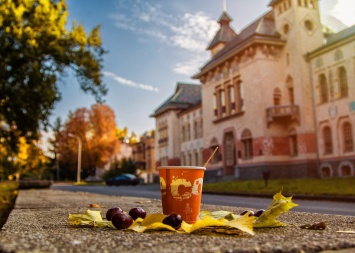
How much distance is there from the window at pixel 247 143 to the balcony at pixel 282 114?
2752 mm

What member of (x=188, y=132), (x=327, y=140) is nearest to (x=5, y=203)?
(x=327, y=140)

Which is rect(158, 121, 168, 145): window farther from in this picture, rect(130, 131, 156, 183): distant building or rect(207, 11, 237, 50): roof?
rect(130, 131, 156, 183): distant building

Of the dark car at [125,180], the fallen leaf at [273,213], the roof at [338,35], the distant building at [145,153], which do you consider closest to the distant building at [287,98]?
the roof at [338,35]

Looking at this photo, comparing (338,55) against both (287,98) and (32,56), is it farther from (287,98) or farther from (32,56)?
(32,56)

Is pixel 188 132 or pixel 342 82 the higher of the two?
pixel 342 82

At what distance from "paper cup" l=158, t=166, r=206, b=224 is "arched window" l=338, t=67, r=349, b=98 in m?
28.7

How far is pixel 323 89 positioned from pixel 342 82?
6.38 ft

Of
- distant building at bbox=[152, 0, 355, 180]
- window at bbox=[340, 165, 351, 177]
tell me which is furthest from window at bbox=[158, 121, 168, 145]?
window at bbox=[340, 165, 351, 177]

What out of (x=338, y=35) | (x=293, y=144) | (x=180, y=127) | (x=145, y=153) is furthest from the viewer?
(x=145, y=153)

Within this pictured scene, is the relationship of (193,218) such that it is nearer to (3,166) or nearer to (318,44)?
(318,44)

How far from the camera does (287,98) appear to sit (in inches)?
1350

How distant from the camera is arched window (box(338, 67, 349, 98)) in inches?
1156

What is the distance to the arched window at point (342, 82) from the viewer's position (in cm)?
2938

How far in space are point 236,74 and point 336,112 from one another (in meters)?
10.5
